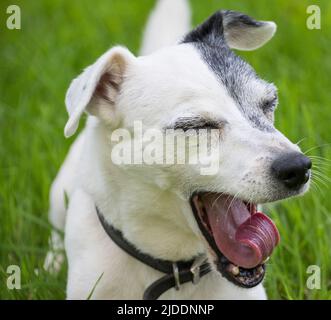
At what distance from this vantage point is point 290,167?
2.47m

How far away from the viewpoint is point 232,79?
2730 mm

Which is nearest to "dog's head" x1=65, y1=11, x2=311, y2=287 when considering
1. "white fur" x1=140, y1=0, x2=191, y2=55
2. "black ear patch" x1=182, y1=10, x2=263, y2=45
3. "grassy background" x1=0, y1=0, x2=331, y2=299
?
"black ear patch" x1=182, y1=10, x2=263, y2=45

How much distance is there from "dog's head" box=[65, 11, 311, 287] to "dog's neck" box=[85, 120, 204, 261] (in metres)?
0.08

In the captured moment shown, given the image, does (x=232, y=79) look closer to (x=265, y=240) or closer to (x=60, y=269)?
(x=265, y=240)

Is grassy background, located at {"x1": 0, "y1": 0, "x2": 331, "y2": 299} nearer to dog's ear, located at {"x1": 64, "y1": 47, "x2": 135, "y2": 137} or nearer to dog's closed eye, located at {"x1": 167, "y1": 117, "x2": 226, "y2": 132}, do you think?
dog's closed eye, located at {"x1": 167, "y1": 117, "x2": 226, "y2": 132}

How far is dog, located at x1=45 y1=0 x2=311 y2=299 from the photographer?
8.43 ft

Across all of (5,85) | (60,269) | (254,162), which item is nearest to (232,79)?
(254,162)

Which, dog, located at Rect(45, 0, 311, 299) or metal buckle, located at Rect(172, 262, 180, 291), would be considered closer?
dog, located at Rect(45, 0, 311, 299)

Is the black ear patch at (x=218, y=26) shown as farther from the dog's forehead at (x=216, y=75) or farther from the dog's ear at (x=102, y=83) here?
the dog's ear at (x=102, y=83)

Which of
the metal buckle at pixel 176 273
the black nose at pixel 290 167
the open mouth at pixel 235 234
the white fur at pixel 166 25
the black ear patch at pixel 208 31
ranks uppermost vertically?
the white fur at pixel 166 25

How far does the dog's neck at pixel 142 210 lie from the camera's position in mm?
2768

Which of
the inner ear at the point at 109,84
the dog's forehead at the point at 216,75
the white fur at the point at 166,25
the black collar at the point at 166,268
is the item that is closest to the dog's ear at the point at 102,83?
the inner ear at the point at 109,84

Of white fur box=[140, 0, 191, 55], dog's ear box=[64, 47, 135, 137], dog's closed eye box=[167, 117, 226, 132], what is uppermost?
white fur box=[140, 0, 191, 55]

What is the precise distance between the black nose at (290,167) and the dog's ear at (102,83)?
0.77 m
